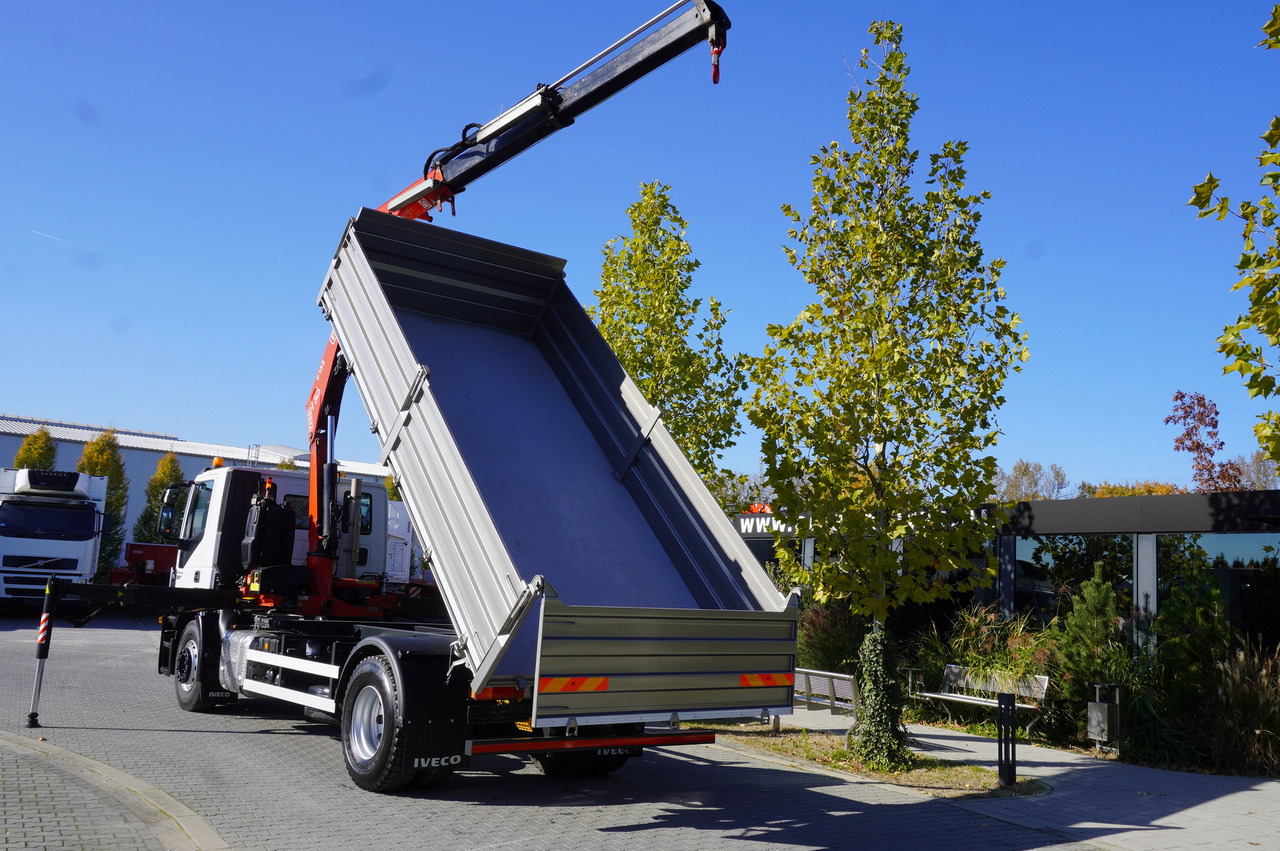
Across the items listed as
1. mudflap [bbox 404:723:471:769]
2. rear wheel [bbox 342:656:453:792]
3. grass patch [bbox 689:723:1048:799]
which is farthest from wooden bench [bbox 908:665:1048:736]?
rear wheel [bbox 342:656:453:792]

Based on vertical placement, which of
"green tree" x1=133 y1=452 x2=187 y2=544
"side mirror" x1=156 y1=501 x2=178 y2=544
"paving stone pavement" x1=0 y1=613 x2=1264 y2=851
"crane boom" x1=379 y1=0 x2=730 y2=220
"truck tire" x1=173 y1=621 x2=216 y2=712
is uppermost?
"crane boom" x1=379 y1=0 x2=730 y2=220

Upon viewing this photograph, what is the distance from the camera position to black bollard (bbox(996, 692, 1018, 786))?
838 centimetres

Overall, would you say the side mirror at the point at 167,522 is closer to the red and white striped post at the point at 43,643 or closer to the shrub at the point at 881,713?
the red and white striped post at the point at 43,643

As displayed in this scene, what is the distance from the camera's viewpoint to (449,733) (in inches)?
255

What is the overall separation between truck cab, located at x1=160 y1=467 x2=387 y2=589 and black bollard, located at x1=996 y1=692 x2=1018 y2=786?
22.3ft

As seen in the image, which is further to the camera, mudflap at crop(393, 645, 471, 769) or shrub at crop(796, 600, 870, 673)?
→ shrub at crop(796, 600, 870, 673)

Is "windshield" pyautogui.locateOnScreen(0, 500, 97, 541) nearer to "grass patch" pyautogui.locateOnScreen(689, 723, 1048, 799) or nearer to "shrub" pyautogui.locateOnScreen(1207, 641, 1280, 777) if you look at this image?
"grass patch" pyautogui.locateOnScreen(689, 723, 1048, 799)

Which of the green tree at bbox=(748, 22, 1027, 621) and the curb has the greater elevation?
the green tree at bbox=(748, 22, 1027, 621)

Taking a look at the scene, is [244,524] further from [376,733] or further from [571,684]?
[571,684]

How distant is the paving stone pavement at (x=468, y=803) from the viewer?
5875 millimetres

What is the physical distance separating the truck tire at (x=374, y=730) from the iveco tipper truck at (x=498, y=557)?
0.8 inches

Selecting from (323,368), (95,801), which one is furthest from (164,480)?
(95,801)

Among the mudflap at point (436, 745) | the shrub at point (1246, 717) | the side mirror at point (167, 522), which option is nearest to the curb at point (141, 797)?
the mudflap at point (436, 745)

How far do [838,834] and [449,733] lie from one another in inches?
110
